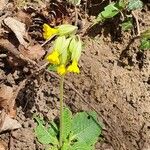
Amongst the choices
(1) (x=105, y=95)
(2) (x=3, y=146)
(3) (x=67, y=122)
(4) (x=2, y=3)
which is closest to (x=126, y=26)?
(1) (x=105, y=95)

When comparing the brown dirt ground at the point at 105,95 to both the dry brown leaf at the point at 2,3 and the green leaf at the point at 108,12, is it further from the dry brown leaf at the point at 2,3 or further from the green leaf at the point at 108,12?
the dry brown leaf at the point at 2,3

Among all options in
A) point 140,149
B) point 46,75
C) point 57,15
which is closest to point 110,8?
point 57,15

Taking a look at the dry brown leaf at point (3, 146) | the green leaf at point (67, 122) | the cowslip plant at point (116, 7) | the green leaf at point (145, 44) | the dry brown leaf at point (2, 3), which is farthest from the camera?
the dry brown leaf at point (2, 3)

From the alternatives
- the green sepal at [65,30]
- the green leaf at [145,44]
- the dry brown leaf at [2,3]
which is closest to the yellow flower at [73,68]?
the green sepal at [65,30]

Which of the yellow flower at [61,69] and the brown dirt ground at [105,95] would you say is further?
the brown dirt ground at [105,95]

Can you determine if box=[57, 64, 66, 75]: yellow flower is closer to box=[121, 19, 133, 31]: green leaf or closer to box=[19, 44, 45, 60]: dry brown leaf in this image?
box=[19, 44, 45, 60]: dry brown leaf

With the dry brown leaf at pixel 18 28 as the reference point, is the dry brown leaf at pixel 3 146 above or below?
below
